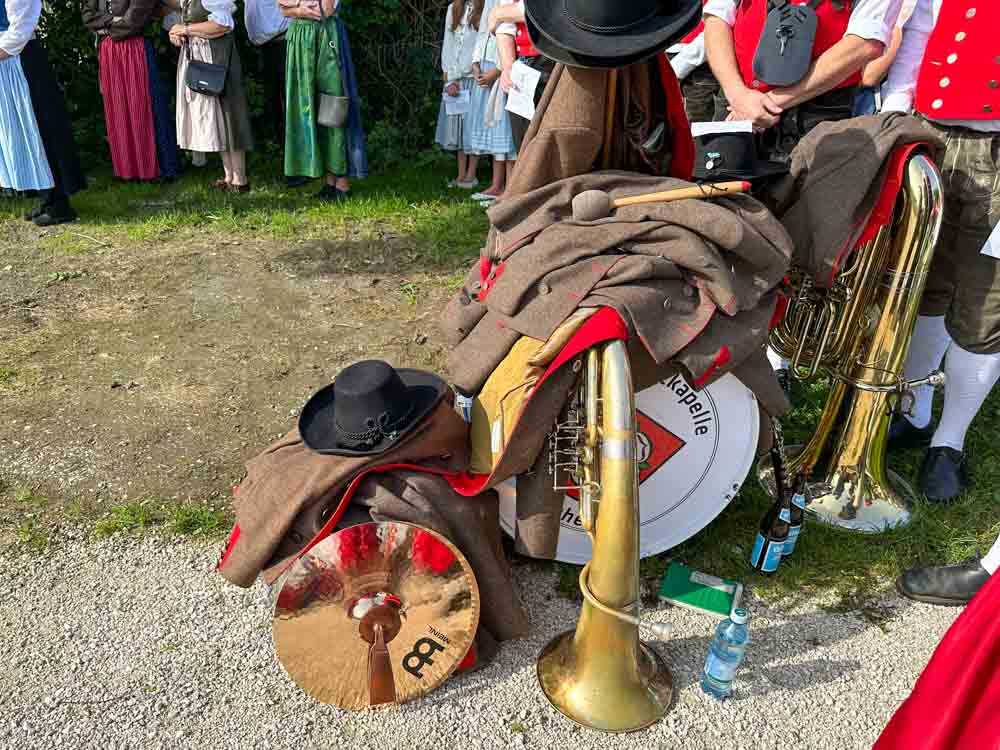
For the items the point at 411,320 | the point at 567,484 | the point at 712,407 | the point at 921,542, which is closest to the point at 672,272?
the point at 712,407

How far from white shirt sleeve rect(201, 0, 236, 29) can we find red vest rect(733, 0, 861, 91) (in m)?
4.52

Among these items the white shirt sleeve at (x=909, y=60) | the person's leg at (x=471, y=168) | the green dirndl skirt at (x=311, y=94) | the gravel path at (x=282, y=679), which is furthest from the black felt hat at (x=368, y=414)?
the person's leg at (x=471, y=168)

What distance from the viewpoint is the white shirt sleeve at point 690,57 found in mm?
3891

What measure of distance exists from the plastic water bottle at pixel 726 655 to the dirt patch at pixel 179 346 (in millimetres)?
2007

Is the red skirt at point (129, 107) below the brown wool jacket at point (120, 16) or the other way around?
below

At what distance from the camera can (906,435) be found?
3.67m

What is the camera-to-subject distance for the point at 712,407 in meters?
2.73

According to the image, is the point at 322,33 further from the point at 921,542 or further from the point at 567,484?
the point at 921,542

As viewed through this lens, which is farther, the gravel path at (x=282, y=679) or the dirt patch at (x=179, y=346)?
the dirt patch at (x=179, y=346)

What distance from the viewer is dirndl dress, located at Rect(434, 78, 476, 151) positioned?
23.0ft

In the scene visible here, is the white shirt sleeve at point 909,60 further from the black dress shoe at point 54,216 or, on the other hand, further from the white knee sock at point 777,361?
the black dress shoe at point 54,216

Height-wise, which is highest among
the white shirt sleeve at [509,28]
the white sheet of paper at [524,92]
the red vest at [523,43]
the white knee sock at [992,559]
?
the white shirt sleeve at [509,28]

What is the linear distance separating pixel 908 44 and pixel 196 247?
4407mm

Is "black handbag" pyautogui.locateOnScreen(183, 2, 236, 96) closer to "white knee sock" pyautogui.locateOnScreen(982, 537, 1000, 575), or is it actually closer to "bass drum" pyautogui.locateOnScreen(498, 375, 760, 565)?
"bass drum" pyautogui.locateOnScreen(498, 375, 760, 565)
